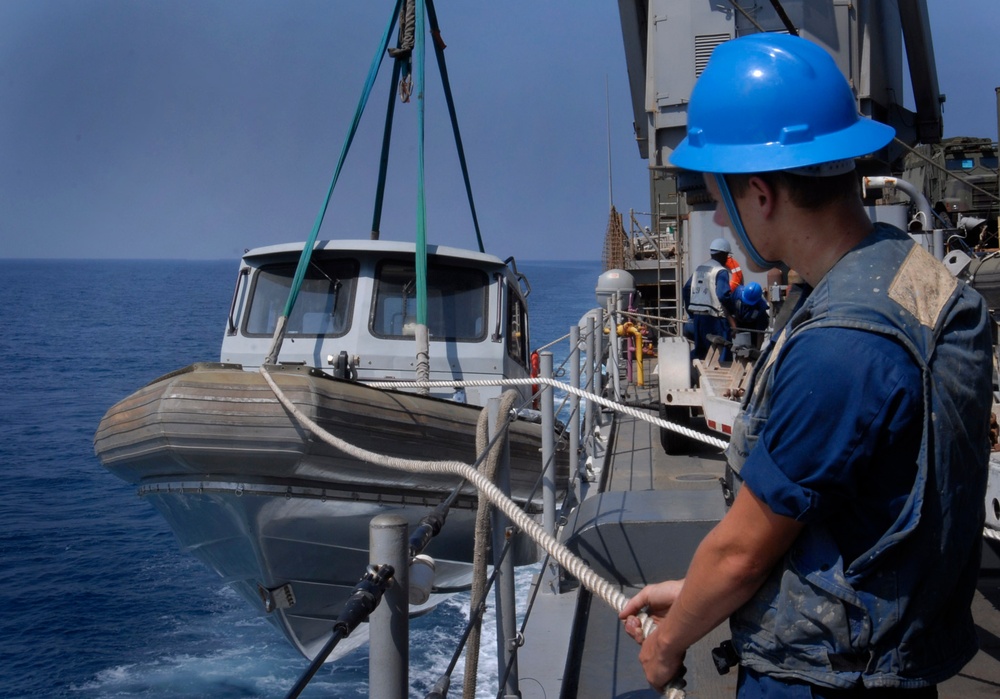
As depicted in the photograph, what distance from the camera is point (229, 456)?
5289mm

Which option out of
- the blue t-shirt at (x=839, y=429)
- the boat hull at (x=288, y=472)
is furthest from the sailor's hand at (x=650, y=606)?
the boat hull at (x=288, y=472)

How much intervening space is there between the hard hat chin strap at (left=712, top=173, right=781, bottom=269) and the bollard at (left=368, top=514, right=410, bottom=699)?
0.71 meters

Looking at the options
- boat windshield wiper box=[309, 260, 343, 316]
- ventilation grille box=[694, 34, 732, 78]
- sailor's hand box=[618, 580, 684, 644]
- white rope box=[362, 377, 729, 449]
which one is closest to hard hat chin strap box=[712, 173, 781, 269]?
sailor's hand box=[618, 580, 684, 644]

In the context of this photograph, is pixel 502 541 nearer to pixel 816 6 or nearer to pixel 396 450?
pixel 396 450

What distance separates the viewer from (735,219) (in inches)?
58.6

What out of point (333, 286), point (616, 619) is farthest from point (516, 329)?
point (616, 619)

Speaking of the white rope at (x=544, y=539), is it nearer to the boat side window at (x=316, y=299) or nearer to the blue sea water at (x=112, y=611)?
the boat side window at (x=316, y=299)

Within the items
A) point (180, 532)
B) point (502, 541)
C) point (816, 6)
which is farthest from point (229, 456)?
point (816, 6)

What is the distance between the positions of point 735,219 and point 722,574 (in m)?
0.55

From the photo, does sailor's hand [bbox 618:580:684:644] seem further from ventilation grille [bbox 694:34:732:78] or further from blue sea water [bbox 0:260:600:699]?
ventilation grille [bbox 694:34:732:78]

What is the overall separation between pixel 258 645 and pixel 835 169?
9.86m

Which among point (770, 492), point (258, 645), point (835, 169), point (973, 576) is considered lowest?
point (258, 645)

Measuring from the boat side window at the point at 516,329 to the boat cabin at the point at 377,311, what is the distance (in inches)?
2.0

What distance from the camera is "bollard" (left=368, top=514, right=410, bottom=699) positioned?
60.7 inches
